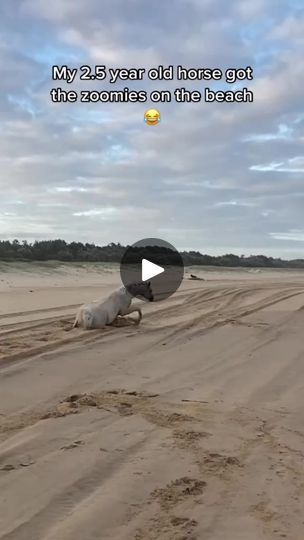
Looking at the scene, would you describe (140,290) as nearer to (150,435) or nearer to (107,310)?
(107,310)

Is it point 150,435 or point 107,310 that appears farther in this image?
point 107,310

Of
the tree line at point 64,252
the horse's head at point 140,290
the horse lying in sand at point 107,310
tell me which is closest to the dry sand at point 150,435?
the horse lying in sand at point 107,310

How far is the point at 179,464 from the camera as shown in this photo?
432 centimetres

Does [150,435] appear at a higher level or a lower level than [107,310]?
lower

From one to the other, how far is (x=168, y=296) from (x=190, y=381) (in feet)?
36.6

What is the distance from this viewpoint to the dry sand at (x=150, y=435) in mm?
3512

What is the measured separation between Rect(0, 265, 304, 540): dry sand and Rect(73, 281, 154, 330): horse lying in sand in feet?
1.13

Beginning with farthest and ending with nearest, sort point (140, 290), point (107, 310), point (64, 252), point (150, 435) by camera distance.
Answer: point (64, 252) → point (140, 290) → point (107, 310) → point (150, 435)

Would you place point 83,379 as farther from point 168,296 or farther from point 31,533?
point 168,296

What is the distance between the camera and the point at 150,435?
4945mm

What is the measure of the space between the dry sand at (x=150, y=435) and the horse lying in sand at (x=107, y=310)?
1.13ft

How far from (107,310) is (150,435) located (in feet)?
20.2

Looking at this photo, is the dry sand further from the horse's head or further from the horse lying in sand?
the horse's head
